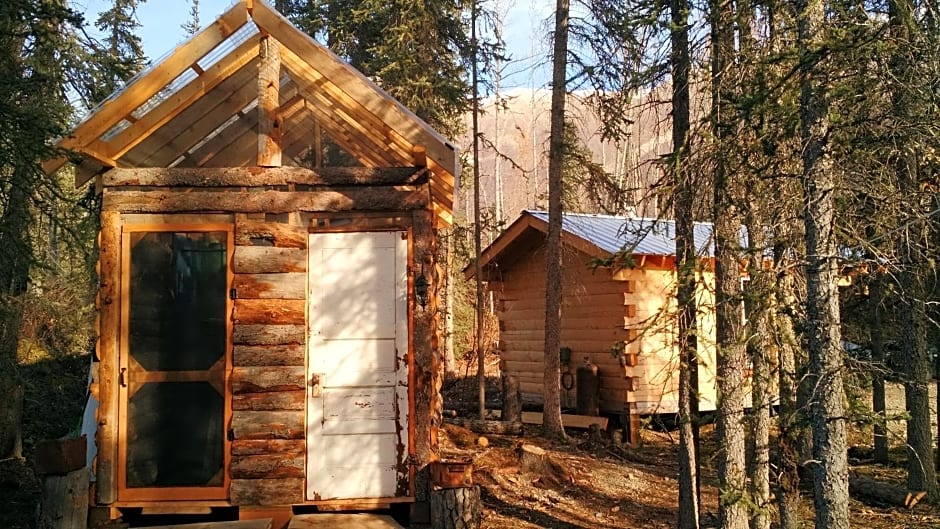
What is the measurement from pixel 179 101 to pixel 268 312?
2.30 m

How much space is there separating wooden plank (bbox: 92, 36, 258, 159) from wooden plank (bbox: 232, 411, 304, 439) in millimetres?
2888

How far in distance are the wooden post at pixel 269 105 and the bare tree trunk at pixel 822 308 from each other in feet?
15.8

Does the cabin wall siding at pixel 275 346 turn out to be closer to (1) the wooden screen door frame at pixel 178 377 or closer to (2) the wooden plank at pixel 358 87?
(1) the wooden screen door frame at pixel 178 377

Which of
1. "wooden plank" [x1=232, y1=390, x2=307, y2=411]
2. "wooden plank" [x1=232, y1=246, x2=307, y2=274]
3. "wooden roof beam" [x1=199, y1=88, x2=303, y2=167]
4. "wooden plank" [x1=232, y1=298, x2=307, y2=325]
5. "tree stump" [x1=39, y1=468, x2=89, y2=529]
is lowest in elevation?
"tree stump" [x1=39, y1=468, x2=89, y2=529]

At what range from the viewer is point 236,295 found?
7109 millimetres

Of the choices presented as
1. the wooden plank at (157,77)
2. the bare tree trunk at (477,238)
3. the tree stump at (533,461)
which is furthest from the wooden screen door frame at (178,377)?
the bare tree trunk at (477,238)

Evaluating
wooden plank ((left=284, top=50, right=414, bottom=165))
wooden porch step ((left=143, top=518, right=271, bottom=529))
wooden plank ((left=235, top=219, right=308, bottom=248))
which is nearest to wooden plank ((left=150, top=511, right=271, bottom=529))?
wooden porch step ((left=143, top=518, right=271, bottom=529))

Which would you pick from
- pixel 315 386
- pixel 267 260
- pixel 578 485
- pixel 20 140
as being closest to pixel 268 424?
pixel 315 386

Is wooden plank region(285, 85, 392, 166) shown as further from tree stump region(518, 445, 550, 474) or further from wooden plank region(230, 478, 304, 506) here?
tree stump region(518, 445, 550, 474)

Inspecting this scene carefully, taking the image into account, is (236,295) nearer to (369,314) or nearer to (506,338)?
(369,314)

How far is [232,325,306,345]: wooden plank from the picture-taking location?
23.2ft

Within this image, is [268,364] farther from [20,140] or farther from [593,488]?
[593,488]

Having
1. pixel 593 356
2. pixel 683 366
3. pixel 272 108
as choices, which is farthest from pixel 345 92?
pixel 593 356

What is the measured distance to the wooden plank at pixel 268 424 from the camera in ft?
23.0
